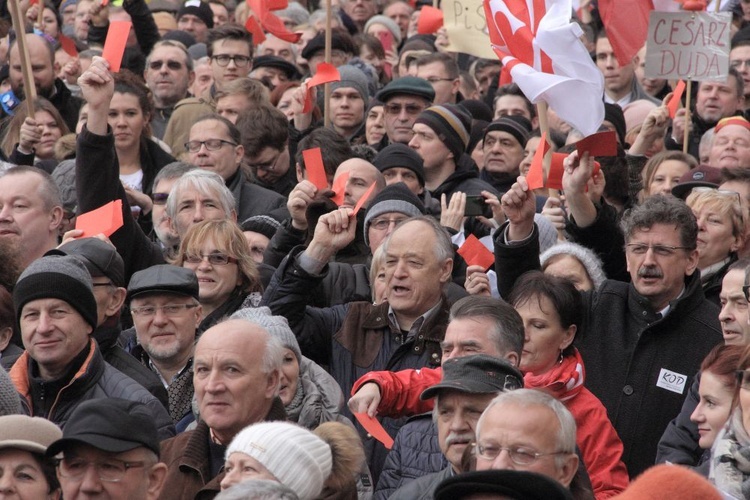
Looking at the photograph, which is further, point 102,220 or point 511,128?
point 511,128

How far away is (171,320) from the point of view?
652 cm

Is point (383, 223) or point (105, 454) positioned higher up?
point (105, 454)

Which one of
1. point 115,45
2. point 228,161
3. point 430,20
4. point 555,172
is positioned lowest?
point 430,20

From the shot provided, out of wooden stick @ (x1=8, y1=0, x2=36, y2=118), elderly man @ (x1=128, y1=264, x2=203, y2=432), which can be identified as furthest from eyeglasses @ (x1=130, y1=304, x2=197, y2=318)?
wooden stick @ (x1=8, y1=0, x2=36, y2=118)

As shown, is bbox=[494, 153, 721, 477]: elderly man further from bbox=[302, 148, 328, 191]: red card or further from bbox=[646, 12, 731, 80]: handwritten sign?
bbox=[646, 12, 731, 80]: handwritten sign

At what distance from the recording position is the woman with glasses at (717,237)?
283 inches

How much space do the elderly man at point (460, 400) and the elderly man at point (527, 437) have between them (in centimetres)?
37

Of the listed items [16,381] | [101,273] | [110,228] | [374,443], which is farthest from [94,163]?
[374,443]

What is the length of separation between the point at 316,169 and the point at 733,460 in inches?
146

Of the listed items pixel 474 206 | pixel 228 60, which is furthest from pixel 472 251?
pixel 228 60

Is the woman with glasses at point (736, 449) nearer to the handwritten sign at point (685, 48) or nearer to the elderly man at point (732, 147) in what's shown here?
the elderly man at point (732, 147)

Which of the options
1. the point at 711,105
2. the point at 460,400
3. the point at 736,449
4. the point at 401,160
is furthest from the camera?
the point at 711,105

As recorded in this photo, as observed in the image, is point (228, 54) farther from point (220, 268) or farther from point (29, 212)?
point (220, 268)

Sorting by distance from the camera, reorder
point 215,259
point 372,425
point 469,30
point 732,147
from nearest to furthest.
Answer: point 372,425 → point 215,259 → point 732,147 → point 469,30
